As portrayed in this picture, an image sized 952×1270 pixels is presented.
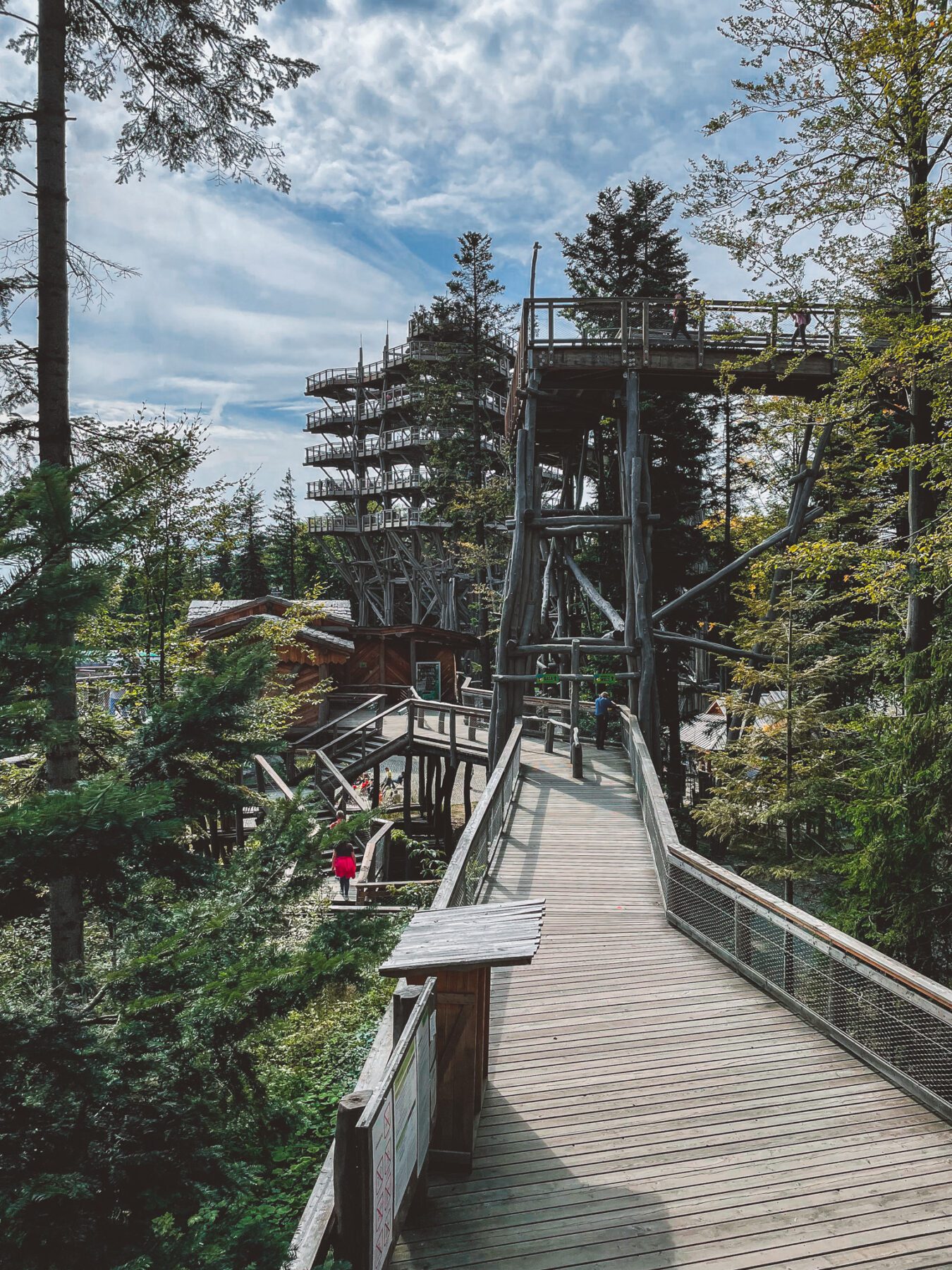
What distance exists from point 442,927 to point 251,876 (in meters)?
1.33

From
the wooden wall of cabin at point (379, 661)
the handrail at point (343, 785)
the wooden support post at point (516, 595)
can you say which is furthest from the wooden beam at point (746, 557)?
the wooden wall of cabin at point (379, 661)

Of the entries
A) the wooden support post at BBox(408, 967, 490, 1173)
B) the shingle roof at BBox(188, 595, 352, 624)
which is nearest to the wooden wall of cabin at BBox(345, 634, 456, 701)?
the shingle roof at BBox(188, 595, 352, 624)

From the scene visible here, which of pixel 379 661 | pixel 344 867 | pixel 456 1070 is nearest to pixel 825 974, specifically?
pixel 456 1070

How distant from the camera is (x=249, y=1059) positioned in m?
2.73

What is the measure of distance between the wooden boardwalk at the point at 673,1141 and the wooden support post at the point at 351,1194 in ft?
3.47

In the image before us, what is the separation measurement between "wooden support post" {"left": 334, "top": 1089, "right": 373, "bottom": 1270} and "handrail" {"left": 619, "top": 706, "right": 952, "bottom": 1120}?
370 centimetres

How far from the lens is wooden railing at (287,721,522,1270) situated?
2926 millimetres

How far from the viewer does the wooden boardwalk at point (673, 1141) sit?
3.88m

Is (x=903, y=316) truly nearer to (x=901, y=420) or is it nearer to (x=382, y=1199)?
(x=901, y=420)

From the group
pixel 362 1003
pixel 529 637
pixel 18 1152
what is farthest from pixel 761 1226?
pixel 529 637

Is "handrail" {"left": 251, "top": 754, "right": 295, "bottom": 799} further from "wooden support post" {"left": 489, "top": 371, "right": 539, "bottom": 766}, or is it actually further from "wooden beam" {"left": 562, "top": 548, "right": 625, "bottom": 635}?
"wooden beam" {"left": 562, "top": 548, "right": 625, "bottom": 635}

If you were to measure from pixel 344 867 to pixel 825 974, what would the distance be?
8575 mm

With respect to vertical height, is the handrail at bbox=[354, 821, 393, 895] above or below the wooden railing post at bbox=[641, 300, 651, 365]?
below

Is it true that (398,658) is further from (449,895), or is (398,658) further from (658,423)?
(449,895)
